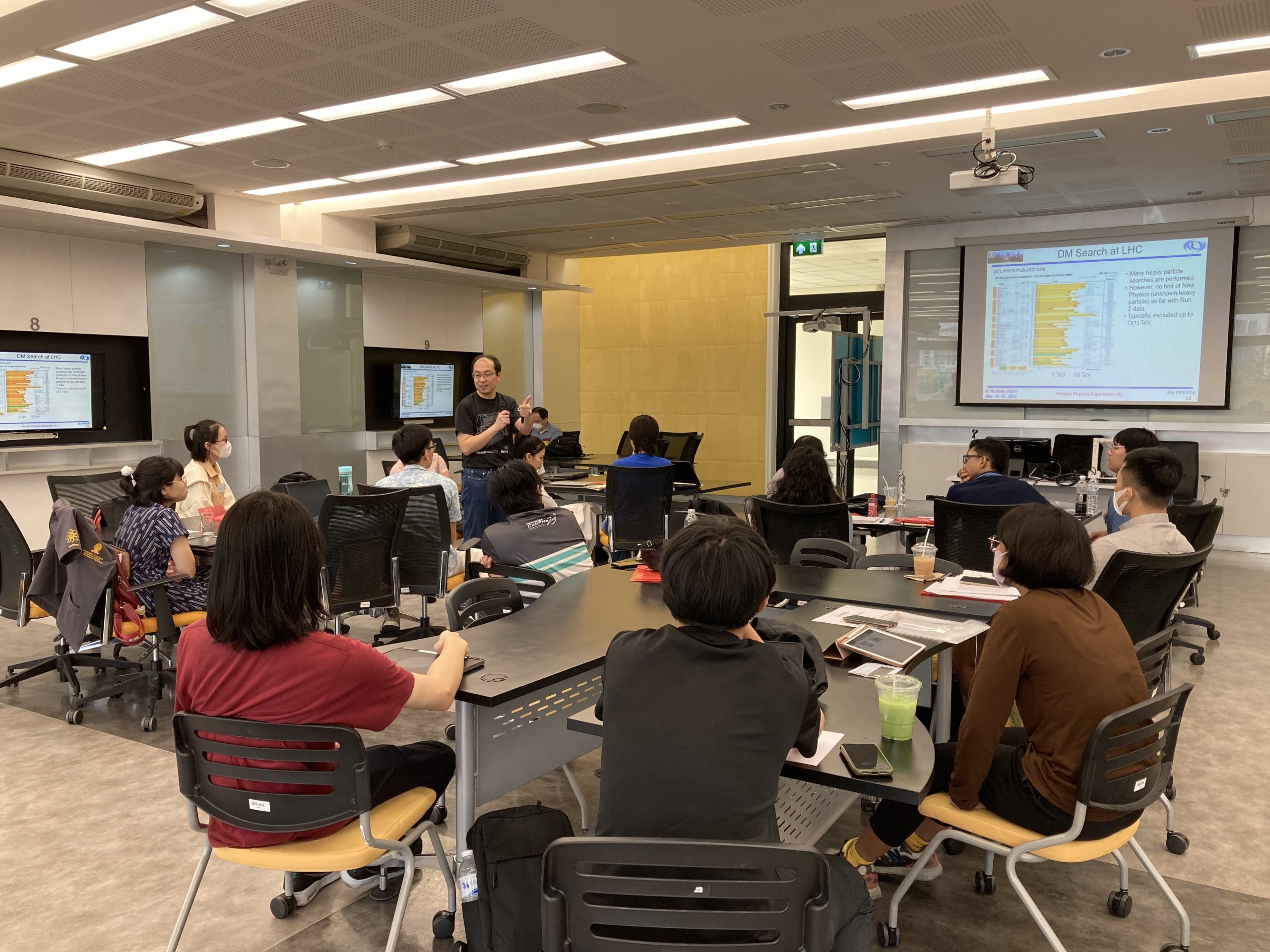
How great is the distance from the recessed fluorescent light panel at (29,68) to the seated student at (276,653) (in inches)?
166

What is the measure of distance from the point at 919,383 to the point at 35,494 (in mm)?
8140

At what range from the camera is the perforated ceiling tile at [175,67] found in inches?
190

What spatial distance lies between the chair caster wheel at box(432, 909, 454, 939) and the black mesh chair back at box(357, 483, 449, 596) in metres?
2.49

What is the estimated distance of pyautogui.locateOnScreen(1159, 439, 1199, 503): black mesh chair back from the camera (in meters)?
7.63

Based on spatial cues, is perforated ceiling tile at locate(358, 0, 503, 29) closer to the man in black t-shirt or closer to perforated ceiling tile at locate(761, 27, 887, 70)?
perforated ceiling tile at locate(761, 27, 887, 70)

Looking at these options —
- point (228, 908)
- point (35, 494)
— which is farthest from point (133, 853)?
point (35, 494)

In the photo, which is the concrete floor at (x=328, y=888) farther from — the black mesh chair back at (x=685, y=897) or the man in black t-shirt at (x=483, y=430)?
the man in black t-shirt at (x=483, y=430)

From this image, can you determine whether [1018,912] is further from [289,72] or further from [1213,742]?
[289,72]

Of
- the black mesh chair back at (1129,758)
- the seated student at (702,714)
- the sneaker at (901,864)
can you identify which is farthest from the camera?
the sneaker at (901,864)

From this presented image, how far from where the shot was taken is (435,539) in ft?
16.0

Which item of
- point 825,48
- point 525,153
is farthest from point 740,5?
point 525,153

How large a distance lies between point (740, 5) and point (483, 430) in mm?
3284

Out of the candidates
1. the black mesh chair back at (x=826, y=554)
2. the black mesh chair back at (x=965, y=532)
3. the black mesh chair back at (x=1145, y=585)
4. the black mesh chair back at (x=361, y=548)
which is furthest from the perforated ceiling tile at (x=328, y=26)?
the black mesh chair back at (x=1145, y=585)

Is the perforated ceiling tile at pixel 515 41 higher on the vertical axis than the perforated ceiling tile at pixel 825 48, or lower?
lower
